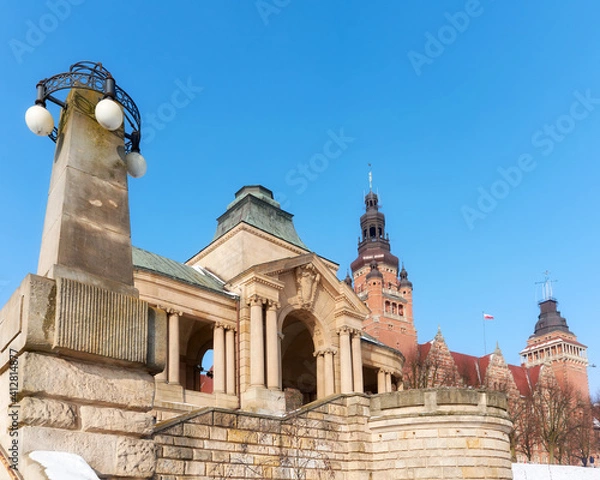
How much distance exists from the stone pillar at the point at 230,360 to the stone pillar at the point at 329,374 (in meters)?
5.21

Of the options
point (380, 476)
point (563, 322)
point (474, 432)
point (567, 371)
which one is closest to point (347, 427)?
point (380, 476)

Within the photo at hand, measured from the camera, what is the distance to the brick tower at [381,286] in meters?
98.6

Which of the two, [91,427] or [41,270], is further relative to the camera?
[41,270]

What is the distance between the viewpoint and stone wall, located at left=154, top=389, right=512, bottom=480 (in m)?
19.1

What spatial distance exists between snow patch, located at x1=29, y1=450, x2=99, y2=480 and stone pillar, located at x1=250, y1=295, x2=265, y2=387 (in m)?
24.5

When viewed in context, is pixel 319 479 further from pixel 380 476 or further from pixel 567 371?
pixel 567 371

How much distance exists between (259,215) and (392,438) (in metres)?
18.9

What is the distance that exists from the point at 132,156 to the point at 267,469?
13.6 metres

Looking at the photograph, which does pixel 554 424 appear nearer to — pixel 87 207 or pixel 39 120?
pixel 87 207

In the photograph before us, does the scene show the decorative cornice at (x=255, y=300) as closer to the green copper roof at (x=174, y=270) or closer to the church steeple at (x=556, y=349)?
the green copper roof at (x=174, y=270)

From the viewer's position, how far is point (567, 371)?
378 feet

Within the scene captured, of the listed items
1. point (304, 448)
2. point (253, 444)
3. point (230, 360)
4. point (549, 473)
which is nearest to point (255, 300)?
point (230, 360)

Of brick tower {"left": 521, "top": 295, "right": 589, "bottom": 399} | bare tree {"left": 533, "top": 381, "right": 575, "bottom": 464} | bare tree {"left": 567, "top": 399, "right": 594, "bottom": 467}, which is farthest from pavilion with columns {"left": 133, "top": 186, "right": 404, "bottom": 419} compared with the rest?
brick tower {"left": 521, "top": 295, "right": 589, "bottom": 399}

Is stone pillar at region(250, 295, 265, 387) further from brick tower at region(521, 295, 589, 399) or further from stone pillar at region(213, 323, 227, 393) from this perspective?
brick tower at region(521, 295, 589, 399)
